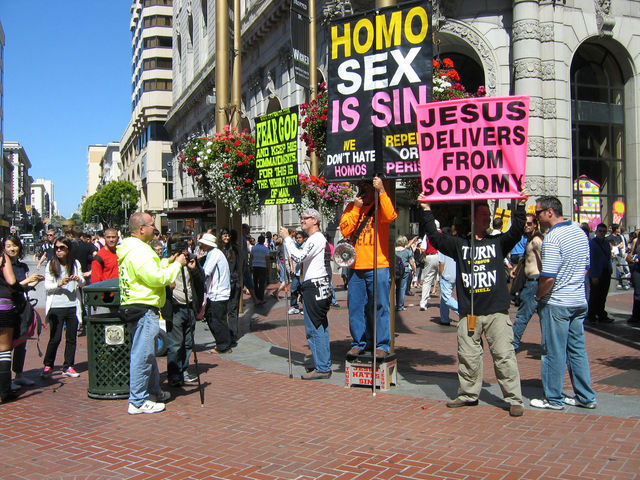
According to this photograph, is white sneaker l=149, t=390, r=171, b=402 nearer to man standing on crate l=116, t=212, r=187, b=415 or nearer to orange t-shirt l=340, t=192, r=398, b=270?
man standing on crate l=116, t=212, r=187, b=415

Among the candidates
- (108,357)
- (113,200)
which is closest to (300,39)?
(108,357)

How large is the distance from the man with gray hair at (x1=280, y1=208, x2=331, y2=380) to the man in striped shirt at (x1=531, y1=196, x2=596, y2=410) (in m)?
2.59

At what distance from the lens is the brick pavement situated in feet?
15.1

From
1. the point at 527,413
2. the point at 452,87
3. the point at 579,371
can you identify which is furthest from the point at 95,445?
the point at 452,87

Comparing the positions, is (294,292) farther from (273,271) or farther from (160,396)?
(160,396)

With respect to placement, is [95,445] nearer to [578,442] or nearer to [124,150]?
[578,442]

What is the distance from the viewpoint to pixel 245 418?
6.04 meters

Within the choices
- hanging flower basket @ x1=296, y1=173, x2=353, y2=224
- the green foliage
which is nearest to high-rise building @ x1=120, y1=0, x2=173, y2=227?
the green foliage

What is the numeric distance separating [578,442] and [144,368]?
4150 mm

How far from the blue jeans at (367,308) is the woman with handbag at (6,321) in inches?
149

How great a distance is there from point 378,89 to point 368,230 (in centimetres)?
163

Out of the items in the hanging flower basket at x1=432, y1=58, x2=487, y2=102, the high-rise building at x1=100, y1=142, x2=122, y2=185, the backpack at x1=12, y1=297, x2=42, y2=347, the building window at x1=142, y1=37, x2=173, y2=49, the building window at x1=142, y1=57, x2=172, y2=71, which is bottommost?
the backpack at x1=12, y1=297, x2=42, y2=347

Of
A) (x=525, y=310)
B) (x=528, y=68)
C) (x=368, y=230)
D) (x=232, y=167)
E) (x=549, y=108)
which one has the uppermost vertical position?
(x=528, y=68)

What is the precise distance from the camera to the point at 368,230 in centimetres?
717
